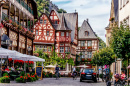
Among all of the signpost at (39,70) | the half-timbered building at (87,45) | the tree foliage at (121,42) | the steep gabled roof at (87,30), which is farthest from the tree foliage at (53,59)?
the tree foliage at (121,42)

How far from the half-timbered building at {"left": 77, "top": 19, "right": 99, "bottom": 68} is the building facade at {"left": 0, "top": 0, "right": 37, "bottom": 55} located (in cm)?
2811

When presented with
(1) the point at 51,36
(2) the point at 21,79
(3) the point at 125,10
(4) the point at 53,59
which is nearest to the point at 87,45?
(1) the point at 51,36

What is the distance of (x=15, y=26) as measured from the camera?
100 ft

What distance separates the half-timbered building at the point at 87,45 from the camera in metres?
71.1

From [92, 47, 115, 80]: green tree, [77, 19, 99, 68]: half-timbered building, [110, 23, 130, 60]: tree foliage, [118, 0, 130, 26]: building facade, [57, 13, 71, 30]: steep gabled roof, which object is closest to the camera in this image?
[110, 23, 130, 60]: tree foliage

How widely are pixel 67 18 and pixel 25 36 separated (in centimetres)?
2660

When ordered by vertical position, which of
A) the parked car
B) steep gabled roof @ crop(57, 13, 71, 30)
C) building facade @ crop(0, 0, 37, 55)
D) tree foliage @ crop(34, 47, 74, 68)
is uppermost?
steep gabled roof @ crop(57, 13, 71, 30)

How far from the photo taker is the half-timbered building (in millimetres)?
71062

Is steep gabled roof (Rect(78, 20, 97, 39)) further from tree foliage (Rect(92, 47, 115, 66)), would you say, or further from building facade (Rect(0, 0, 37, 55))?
tree foliage (Rect(92, 47, 115, 66))

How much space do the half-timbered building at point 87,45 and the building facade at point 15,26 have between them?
28.1 meters

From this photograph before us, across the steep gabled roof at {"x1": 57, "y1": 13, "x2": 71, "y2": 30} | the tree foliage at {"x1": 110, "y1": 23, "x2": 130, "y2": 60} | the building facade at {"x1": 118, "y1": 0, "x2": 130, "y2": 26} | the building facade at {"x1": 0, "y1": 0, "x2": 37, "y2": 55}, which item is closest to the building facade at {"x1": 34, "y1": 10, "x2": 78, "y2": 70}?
the steep gabled roof at {"x1": 57, "y1": 13, "x2": 71, "y2": 30}

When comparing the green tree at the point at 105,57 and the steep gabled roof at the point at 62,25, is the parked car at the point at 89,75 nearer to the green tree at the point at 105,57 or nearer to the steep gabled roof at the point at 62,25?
the green tree at the point at 105,57

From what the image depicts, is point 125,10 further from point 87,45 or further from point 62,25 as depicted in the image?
point 87,45

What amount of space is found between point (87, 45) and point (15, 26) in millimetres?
43004
